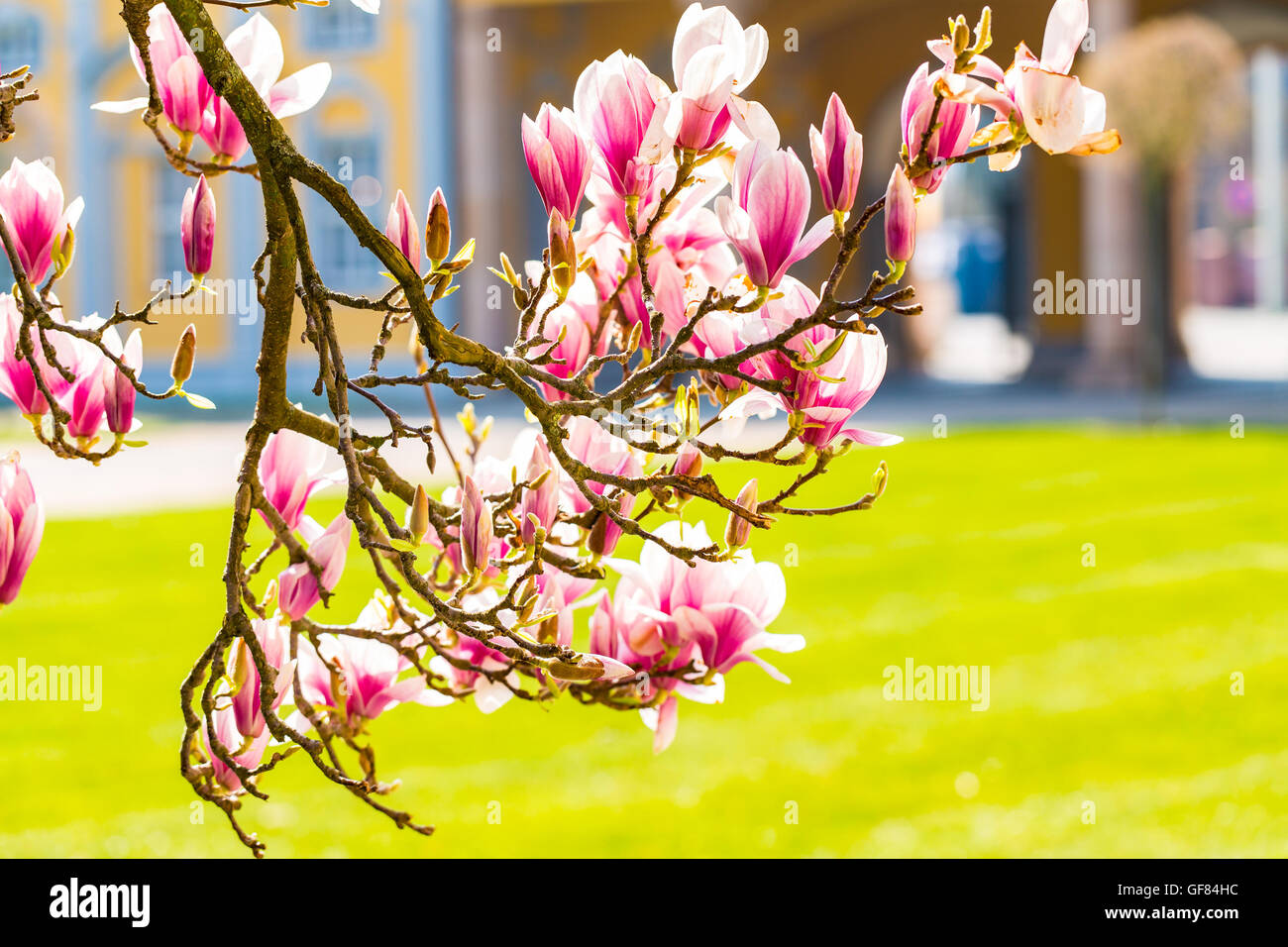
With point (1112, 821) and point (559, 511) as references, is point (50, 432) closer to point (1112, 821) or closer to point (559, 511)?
point (559, 511)

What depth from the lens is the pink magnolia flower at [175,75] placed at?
1.38 metres

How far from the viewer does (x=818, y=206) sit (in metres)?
19.5

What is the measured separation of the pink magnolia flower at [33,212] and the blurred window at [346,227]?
17272 mm

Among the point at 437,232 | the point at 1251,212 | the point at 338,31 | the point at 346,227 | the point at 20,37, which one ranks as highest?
the point at 1251,212

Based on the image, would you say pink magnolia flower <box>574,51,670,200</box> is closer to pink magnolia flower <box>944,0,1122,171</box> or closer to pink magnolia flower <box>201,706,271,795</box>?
pink magnolia flower <box>944,0,1122,171</box>

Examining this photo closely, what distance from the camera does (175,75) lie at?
4.54 ft

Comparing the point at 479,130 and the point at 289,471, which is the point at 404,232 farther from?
the point at 479,130

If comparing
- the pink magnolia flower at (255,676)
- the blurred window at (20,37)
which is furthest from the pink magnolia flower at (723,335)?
the blurred window at (20,37)

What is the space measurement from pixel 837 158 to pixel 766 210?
2.8 inches

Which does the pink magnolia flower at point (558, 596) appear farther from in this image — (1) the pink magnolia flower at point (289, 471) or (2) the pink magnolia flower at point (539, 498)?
(1) the pink magnolia flower at point (289, 471)

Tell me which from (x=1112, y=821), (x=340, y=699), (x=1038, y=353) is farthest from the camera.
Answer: (x=1038, y=353)

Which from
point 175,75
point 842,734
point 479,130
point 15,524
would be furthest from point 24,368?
point 479,130

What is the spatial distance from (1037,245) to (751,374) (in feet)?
60.7

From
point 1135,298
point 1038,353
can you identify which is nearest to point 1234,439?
point 1135,298
